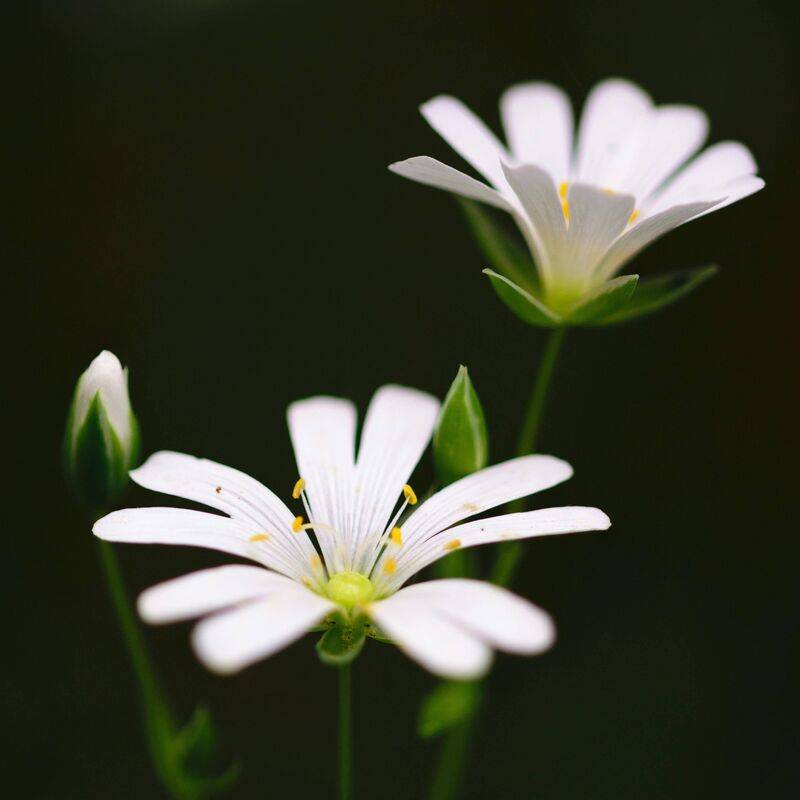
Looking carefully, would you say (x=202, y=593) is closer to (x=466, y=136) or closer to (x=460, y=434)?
(x=460, y=434)

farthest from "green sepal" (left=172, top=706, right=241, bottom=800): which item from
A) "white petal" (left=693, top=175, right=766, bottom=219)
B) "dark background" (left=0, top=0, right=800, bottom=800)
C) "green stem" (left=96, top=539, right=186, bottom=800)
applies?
"white petal" (left=693, top=175, right=766, bottom=219)

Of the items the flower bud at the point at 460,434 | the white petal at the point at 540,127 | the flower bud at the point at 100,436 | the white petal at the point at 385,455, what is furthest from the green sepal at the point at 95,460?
the white petal at the point at 540,127

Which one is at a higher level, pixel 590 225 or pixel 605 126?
pixel 605 126

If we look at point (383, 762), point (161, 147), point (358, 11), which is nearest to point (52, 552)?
point (383, 762)

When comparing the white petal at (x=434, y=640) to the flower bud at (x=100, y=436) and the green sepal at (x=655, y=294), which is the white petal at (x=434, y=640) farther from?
the green sepal at (x=655, y=294)

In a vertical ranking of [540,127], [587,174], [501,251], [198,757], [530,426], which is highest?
[540,127]

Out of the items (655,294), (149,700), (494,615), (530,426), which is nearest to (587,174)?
(655,294)
